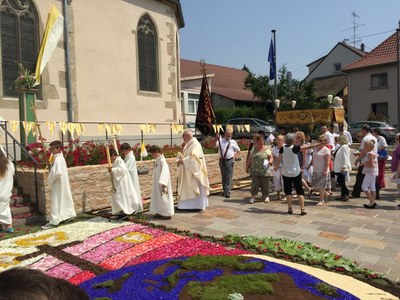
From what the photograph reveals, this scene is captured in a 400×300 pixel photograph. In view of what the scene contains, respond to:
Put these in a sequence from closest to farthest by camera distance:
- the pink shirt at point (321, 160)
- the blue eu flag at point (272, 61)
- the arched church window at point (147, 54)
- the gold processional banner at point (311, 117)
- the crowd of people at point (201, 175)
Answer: the crowd of people at point (201, 175) → the pink shirt at point (321, 160) → the gold processional banner at point (311, 117) → the arched church window at point (147, 54) → the blue eu flag at point (272, 61)

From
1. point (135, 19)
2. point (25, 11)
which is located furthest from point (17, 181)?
point (135, 19)

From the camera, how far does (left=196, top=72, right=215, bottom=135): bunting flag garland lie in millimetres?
11852

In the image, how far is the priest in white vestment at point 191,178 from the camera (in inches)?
357

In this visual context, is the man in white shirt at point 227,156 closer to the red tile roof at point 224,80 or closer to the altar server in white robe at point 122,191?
the altar server in white robe at point 122,191

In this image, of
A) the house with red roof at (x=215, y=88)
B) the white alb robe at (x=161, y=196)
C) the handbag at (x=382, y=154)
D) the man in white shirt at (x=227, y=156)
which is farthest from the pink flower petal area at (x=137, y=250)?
the house with red roof at (x=215, y=88)

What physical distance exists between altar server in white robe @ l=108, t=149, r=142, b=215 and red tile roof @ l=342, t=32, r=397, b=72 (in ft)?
103

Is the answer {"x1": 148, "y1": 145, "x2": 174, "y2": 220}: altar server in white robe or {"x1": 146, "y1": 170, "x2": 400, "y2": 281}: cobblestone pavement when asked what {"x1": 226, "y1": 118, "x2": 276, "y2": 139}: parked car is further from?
{"x1": 148, "y1": 145, "x2": 174, "y2": 220}: altar server in white robe

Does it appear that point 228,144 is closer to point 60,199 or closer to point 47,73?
point 60,199

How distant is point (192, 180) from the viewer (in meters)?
9.15

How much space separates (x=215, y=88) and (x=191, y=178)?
1246 inches

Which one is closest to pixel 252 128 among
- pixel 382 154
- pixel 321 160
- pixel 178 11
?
pixel 178 11

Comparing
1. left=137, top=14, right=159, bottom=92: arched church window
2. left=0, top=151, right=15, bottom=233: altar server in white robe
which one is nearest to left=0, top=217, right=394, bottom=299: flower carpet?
left=0, top=151, right=15, bottom=233: altar server in white robe

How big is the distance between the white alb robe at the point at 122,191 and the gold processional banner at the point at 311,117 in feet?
33.3

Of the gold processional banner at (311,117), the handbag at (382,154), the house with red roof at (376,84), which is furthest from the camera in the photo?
the house with red roof at (376,84)
